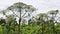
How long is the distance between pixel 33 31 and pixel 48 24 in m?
2.68

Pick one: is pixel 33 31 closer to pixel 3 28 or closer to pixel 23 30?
pixel 23 30

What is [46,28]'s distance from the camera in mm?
45906

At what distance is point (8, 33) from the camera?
4475cm

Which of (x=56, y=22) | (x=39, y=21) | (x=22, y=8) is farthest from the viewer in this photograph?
(x=56, y=22)

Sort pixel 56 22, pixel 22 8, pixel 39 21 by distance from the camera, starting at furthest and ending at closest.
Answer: pixel 56 22 → pixel 39 21 → pixel 22 8

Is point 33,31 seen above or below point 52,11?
below

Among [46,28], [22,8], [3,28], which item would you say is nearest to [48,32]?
[46,28]

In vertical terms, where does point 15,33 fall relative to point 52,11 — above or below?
below

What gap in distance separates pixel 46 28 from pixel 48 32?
969mm

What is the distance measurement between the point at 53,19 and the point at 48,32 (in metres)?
2.80

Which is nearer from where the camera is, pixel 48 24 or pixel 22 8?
pixel 22 8

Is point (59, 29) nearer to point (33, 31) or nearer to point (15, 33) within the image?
point (33, 31)

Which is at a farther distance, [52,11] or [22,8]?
[52,11]

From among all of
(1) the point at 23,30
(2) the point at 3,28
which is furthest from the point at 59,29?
(2) the point at 3,28
